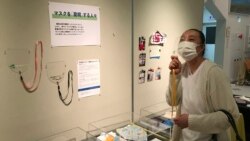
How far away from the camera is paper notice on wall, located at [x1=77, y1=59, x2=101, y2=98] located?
74.8 inches

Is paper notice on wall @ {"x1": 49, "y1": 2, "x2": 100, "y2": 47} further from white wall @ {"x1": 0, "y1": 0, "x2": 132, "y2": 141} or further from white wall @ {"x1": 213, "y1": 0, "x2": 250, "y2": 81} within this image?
white wall @ {"x1": 213, "y1": 0, "x2": 250, "y2": 81}

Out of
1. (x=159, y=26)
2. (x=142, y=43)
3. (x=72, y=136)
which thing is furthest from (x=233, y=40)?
(x=72, y=136)

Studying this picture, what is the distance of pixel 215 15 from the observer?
12.5ft

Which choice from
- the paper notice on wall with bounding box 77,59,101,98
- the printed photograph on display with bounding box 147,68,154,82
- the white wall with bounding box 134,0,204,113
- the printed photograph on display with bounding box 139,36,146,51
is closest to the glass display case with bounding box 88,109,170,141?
the white wall with bounding box 134,0,204,113

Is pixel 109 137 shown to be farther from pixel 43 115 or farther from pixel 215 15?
pixel 215 15

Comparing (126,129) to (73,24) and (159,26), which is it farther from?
(159,26)

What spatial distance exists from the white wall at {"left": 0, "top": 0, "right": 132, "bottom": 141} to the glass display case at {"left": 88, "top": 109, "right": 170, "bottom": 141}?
77mm

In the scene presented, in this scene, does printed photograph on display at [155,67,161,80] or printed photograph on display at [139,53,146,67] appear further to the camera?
printed photograph on display at [155,67,161,80]

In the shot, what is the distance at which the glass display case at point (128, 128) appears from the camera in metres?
2.01

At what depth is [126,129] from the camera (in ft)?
7.04

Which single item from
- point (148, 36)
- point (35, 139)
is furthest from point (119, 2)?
point (35, 139)

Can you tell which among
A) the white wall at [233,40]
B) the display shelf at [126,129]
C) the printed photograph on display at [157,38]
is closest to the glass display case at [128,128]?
the display shelf at [126,129]

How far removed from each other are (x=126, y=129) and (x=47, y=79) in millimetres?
901

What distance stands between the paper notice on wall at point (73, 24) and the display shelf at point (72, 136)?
0.74 m
